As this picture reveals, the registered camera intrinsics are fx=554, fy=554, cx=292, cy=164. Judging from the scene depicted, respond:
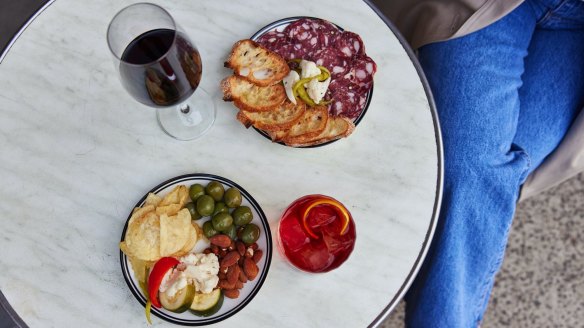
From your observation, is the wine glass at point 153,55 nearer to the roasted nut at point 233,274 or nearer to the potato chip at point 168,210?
the potato chip at point 168,210

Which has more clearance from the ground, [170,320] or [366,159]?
[366,159]

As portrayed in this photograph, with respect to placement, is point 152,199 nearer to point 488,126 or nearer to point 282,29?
point 282,29

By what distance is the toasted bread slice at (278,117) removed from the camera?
91cm

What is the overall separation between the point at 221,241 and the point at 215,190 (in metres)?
0.08

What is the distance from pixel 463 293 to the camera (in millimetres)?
1128

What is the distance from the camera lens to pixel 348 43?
3.11ft

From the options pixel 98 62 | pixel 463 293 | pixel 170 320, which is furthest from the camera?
pixel 463 293

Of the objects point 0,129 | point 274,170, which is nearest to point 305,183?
point 274,170

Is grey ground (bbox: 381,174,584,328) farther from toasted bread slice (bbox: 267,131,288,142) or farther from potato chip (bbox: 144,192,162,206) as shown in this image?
potato chip (bbox: 144,192,162,206)

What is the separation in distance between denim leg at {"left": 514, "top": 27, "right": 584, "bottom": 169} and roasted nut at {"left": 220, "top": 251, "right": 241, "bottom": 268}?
26.9 inches

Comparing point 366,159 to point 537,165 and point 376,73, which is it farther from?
point 537,165

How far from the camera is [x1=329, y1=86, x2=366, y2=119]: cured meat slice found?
94cm

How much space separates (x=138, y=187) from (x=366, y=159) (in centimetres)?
39

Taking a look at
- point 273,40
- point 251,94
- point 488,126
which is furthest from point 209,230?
point 488,126
